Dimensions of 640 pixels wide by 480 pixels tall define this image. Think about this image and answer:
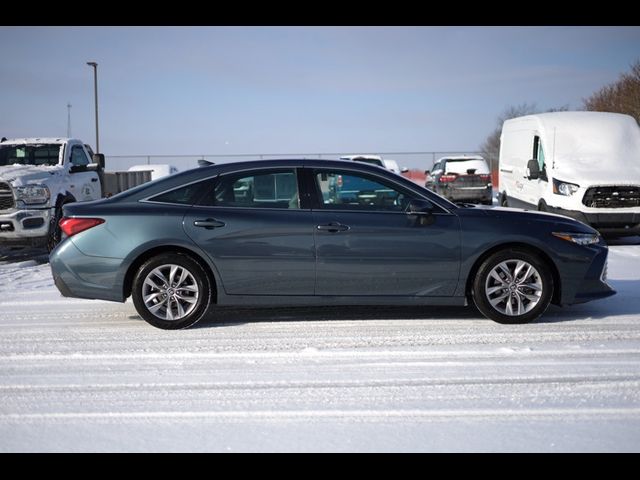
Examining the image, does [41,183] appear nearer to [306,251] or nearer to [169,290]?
[169,290]

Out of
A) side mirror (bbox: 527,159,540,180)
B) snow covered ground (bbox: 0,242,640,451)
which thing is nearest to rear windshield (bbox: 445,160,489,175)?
side mirror (bbox: 527,159,540,180)

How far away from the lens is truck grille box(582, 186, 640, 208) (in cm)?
1205

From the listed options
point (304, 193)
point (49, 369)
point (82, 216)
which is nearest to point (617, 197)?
point (304, 193)

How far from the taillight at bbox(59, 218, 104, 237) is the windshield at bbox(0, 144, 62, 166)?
22.1 feet

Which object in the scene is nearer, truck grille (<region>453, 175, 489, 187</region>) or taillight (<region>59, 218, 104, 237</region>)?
taillight (<region>59, 218, 104, 237</region>)

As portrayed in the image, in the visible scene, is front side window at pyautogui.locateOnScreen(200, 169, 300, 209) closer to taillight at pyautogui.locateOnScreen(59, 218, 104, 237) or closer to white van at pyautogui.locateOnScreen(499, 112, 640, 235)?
taillight at pyautogui.locateOnScreen(59, 218, 104, 237)

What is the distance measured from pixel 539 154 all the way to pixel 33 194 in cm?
939

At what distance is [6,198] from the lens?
10.9 meters

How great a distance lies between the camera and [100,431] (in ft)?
12.5

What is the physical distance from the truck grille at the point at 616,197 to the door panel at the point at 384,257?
698 cm

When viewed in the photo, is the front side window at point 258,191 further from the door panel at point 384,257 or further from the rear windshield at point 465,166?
the rear windshield at point 465,166

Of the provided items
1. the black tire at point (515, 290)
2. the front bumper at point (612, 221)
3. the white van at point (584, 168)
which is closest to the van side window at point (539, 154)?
the white van at point (584, 168)

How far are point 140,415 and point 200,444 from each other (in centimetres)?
62

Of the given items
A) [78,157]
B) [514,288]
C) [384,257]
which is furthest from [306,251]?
[78,157]
